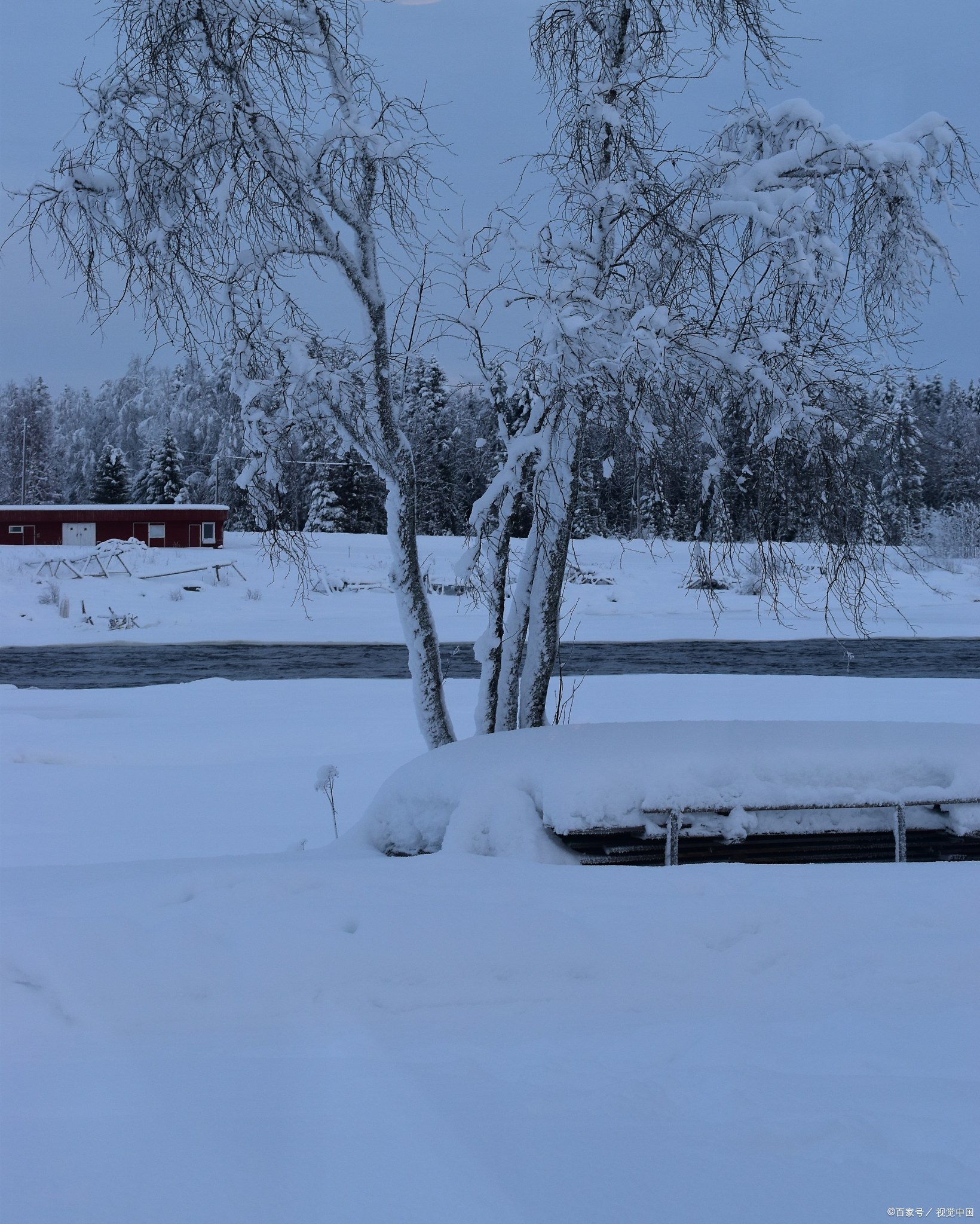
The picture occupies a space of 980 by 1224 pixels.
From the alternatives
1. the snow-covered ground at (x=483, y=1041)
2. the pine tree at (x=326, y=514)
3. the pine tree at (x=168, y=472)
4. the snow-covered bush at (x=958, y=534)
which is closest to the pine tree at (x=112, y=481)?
the pine tree at (x=168, y=472)

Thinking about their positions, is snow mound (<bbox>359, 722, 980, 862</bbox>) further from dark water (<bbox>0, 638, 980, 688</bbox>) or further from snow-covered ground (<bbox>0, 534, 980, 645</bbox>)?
snow-covered ground (<bbox>0, 534, 980, 645</bbox>)

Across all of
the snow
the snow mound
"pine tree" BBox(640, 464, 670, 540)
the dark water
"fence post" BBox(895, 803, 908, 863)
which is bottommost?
Result: the dark water

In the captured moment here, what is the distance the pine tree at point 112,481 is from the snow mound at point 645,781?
53.5 m

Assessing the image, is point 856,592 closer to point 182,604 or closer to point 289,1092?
point 289,1092

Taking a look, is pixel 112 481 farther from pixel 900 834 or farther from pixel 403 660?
pixel 900 834

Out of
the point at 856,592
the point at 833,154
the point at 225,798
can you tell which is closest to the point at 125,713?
the point at 225,798

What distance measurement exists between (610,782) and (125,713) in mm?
11705

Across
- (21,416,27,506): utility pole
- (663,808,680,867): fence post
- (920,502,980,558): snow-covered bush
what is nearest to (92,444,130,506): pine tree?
(21,416,27,506): utility pole

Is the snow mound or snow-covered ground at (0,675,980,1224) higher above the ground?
the snow mound

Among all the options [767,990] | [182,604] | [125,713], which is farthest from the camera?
[182,604]

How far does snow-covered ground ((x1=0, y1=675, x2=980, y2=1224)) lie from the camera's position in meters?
2.84

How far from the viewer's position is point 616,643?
1136 inches

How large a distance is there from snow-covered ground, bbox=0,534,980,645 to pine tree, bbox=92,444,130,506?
43.8 ft

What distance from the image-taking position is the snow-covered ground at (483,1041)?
2836 millimetres
